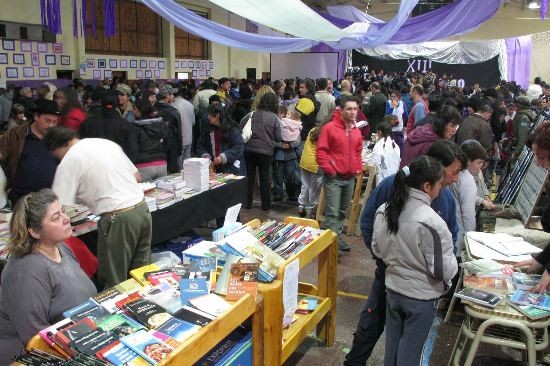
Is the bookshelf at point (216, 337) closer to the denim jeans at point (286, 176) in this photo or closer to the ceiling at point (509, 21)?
the denim jeans at point (286, 176)

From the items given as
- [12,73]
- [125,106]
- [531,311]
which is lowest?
[531,311]

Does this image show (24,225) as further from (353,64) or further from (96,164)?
(353,64)

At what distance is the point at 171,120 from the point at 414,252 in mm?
4833

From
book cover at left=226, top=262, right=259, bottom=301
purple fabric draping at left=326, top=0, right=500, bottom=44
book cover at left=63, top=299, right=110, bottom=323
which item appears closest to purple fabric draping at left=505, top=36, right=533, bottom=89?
purple fabric draping at left=326, top=0, right=500, bottom=44

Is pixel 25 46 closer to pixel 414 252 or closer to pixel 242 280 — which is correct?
pixel 242 280

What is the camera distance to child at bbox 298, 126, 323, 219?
230 inches

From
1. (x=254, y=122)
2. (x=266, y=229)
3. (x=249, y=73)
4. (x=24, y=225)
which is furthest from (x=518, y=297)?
(x=249, y=73)

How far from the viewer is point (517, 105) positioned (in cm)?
821

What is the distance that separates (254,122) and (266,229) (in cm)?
325

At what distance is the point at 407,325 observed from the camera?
2.63 metres

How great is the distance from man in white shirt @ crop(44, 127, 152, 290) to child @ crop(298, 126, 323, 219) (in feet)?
9.15

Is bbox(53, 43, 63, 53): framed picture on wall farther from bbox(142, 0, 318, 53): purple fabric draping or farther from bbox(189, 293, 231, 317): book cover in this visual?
bbox(189, 293, 231, 317): book cover

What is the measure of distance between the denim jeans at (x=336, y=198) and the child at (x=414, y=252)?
2.09 m

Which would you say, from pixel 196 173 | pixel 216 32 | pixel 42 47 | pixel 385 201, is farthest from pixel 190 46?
pixel 385 201
